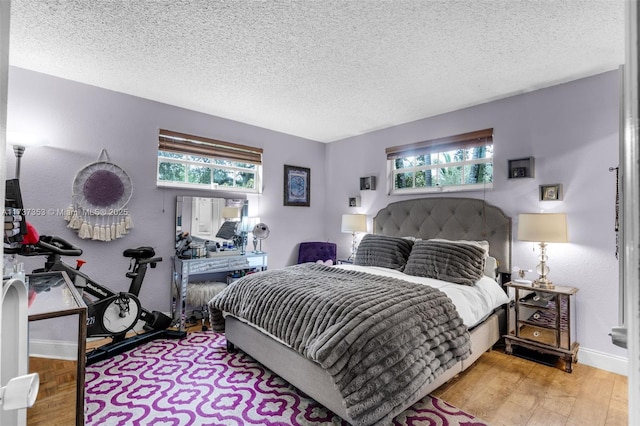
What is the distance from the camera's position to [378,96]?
10.4 ft

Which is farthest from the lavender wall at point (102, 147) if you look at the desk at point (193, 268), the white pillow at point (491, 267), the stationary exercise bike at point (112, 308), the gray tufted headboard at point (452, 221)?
the white pillow at point (491, 267)

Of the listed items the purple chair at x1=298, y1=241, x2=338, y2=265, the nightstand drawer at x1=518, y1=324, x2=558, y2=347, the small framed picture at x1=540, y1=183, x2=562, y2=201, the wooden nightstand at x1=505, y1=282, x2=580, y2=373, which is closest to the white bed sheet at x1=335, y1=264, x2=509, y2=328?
the wooden nightstand at x1=505, y1=282, x2=580, y2=373

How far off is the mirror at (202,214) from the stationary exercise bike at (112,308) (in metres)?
0.61

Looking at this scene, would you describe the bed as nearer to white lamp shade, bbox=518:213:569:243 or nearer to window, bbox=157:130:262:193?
white lamp shade, bbox=518:213:569:243

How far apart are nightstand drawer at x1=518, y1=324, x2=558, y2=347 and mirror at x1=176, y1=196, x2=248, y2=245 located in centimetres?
336

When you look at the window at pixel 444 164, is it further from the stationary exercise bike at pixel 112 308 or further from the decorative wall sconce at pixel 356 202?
the stationary exercise bike at pixel 112 308

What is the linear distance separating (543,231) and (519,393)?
1291mm

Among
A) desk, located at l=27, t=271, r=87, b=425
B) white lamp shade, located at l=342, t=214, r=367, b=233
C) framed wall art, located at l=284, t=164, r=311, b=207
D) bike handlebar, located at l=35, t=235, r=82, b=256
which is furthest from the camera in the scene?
framed wall art, located at l=284, t=164, r=311, b=207

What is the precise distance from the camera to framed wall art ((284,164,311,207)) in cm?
459

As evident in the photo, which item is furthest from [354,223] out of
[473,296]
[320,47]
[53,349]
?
[53,349]

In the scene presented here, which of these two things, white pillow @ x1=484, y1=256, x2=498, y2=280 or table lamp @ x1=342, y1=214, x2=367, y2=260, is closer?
white pillow @ x1=484, y1=256, x2=498, y2=280

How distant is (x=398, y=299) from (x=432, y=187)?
212 cm

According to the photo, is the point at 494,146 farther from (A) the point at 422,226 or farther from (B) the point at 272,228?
(B) the point at 272,228

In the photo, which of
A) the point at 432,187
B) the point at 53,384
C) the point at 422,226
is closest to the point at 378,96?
the point at 432,187
